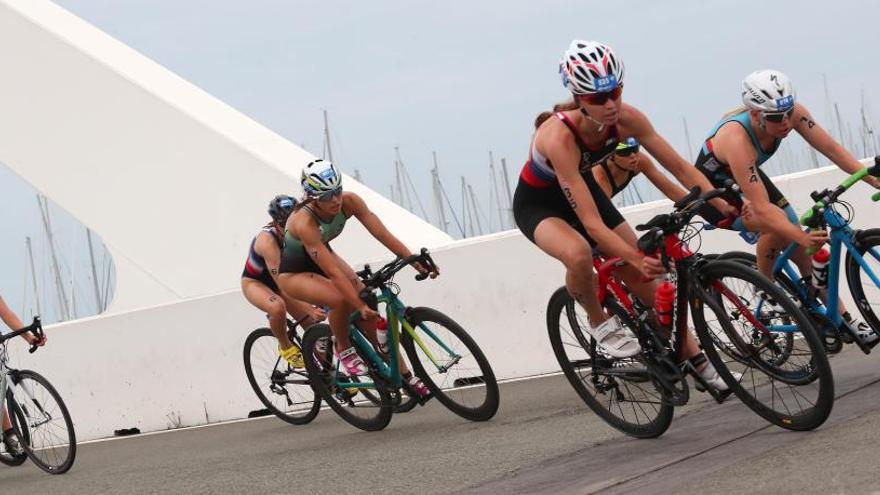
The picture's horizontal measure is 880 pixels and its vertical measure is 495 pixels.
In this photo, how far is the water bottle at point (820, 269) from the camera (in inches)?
313

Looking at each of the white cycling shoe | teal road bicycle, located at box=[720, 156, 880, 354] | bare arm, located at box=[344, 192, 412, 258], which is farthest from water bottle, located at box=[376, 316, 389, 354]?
the white cycling shoe

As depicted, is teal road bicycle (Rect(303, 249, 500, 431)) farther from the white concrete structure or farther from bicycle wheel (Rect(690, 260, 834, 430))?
Result: the white concrete structure

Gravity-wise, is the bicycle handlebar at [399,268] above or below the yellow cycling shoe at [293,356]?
above

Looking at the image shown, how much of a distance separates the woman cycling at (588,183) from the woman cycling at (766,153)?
0.59 meters

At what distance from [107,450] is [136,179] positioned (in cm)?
327

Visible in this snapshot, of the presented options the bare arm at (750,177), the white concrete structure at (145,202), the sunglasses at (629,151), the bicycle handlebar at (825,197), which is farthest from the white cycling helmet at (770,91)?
the white concrete structure at (145,202)

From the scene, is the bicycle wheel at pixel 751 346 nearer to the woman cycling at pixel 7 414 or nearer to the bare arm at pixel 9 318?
the woman cycling at pixel 7 414

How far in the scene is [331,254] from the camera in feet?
31.1

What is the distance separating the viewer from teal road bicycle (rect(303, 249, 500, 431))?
8930 mm

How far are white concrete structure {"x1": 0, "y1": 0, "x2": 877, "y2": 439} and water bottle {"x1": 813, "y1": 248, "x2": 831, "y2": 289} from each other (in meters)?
5.35

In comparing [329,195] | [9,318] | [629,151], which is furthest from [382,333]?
[9,318]

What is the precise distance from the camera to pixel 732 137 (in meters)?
7.74

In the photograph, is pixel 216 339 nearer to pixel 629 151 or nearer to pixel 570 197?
pixel 629 151

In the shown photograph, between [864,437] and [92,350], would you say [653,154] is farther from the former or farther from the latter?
[92,350]
